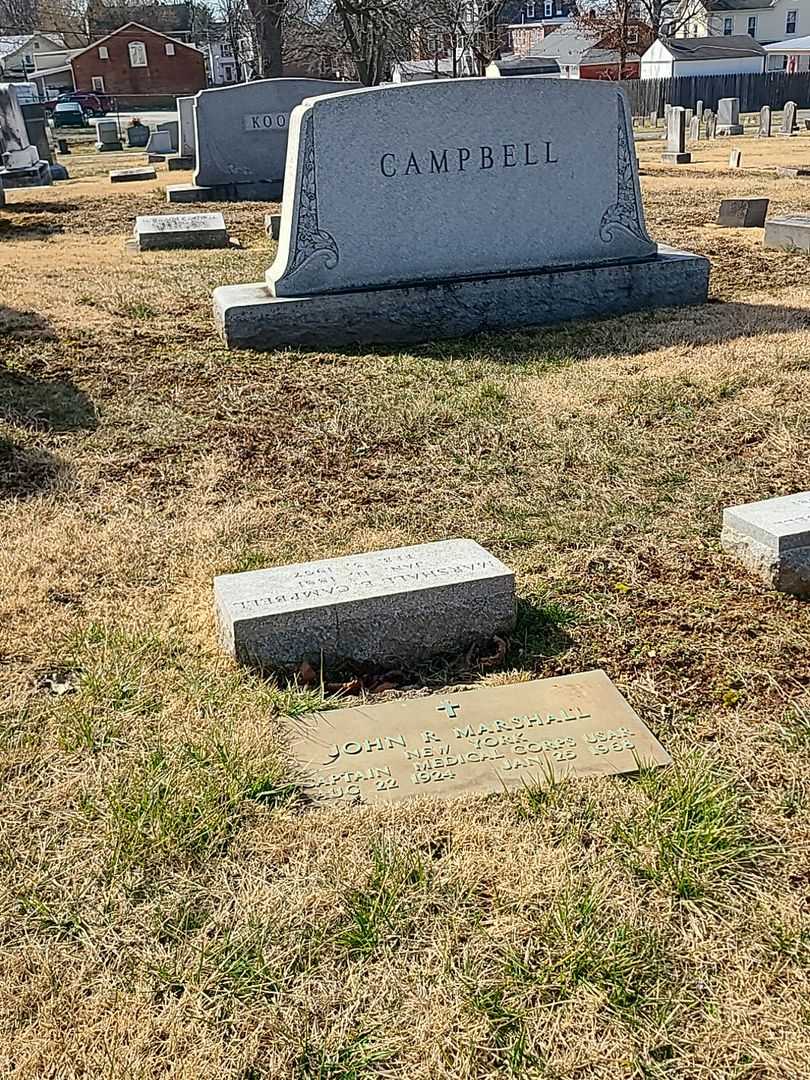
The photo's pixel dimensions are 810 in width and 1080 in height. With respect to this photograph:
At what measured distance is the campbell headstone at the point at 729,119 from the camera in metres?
29.4

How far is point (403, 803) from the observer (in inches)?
101

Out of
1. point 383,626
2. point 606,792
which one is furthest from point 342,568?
point 606,792

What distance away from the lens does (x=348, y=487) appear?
4.67 meters

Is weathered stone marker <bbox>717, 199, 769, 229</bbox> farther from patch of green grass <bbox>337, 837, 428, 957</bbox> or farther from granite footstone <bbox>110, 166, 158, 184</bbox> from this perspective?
granite footstone <bbox>110, 166, 158, 184</bbox>

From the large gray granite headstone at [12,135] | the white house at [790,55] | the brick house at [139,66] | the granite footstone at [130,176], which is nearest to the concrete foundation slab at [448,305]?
the large gray granite headstone at [12,135]

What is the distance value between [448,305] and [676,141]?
666 inches

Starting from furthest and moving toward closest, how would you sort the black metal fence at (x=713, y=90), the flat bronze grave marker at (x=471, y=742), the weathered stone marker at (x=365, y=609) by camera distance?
the black metal fence at (x=713, y=90)
the weathered stone marker at (x=365, y=609)
the flat bronze grave marker at (x=471, y=742)

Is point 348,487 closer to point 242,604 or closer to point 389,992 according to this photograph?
point 242,604

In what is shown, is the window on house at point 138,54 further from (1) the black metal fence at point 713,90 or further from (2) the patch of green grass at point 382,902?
(2) the patch of green grass at point 382,902

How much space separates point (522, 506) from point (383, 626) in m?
1.43

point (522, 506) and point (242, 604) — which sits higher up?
point (242, 604)

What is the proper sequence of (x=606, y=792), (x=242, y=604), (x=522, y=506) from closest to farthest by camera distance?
(x=606, y=792)
(x=242, y=604)
(x=522, y=506)

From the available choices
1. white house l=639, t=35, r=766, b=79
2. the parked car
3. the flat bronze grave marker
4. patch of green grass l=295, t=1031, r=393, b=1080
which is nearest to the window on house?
the parked car

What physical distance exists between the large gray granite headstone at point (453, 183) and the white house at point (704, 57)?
171ft
